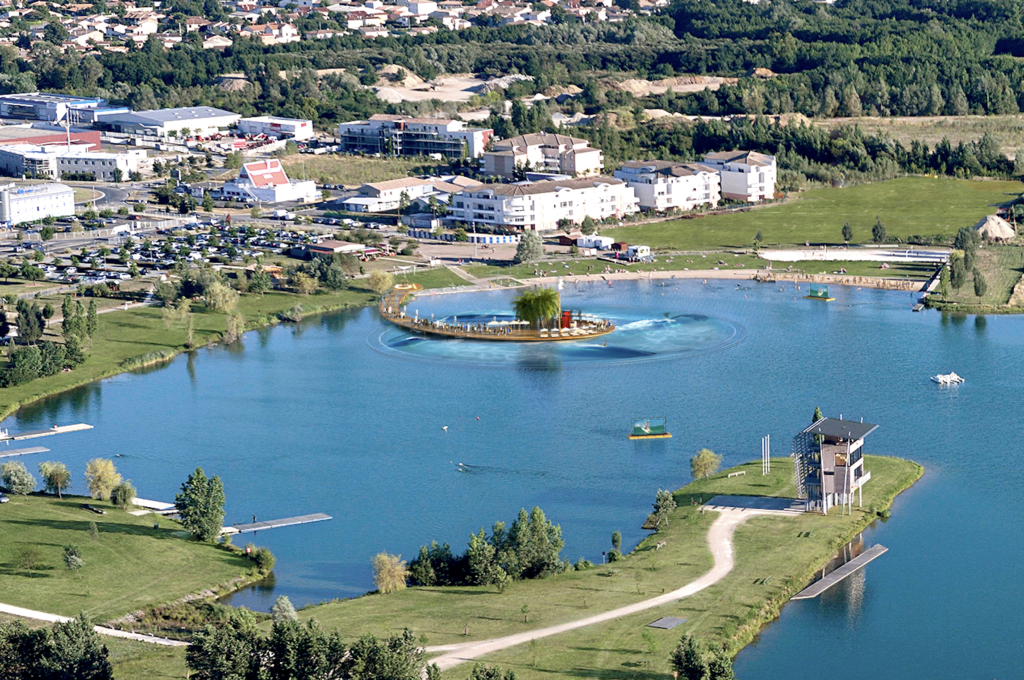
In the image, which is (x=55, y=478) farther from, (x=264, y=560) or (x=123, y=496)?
(x=264, y=560)

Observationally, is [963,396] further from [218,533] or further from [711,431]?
[218,533]

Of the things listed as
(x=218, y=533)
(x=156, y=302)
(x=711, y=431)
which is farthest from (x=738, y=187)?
(x=218, y=533)

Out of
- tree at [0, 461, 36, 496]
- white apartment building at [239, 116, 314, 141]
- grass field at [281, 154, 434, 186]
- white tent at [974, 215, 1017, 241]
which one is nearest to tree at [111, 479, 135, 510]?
tree at [0, 461, 36, 496]

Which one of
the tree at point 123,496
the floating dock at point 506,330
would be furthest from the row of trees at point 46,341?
the tree at point 123,496

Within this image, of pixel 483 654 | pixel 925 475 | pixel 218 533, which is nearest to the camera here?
pixel 483 654

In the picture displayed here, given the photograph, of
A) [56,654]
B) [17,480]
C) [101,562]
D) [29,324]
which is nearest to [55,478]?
[17,480]

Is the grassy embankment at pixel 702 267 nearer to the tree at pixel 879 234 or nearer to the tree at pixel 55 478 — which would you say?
the tree at pixel 879 234
